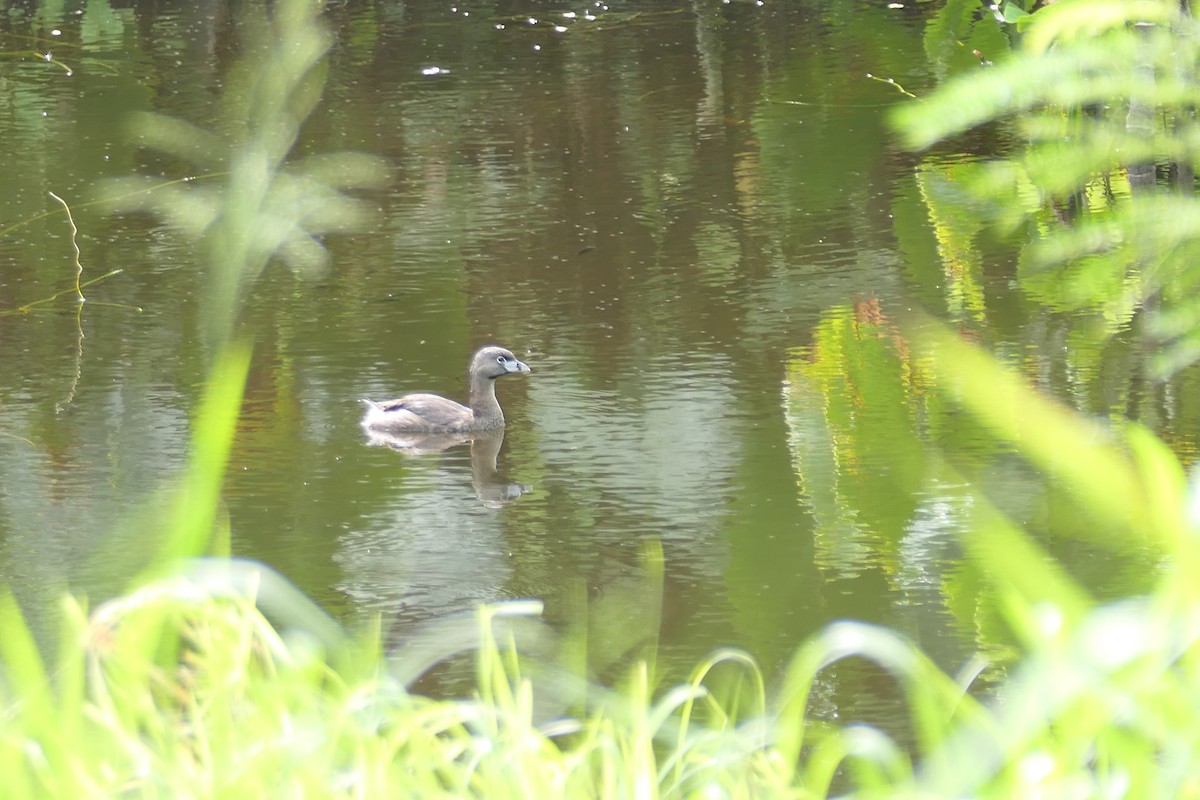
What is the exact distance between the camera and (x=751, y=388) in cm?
604

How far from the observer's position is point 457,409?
5.95 m

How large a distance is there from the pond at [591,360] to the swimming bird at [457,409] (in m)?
0.10

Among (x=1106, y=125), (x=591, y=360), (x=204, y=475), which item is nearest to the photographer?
(x=204, y=475)

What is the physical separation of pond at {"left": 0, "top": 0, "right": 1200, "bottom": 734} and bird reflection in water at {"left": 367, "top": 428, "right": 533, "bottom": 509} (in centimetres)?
3

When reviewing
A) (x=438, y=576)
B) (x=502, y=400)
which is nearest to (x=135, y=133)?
(x=502, y=400)

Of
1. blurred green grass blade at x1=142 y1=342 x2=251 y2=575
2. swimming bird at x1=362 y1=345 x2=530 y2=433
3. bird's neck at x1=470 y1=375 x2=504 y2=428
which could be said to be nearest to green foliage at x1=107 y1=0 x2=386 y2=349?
blurred green grass blade at x1=142 y1=342 x2=251 y2=575

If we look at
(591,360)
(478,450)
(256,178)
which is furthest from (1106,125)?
(591,360)

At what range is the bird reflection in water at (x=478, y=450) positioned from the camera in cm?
540

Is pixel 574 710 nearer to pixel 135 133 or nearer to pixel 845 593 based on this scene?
pixel 845 593

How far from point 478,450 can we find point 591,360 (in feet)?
2.36

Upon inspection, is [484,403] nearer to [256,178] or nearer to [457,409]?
[457,409]

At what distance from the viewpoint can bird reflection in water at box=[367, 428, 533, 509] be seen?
17.7 ft

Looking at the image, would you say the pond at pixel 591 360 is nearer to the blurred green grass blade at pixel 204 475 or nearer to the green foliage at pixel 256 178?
the green foliage at pixel 256 178

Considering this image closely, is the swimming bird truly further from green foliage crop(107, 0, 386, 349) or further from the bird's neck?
green foliage crop(107, 0, 386, 349)
